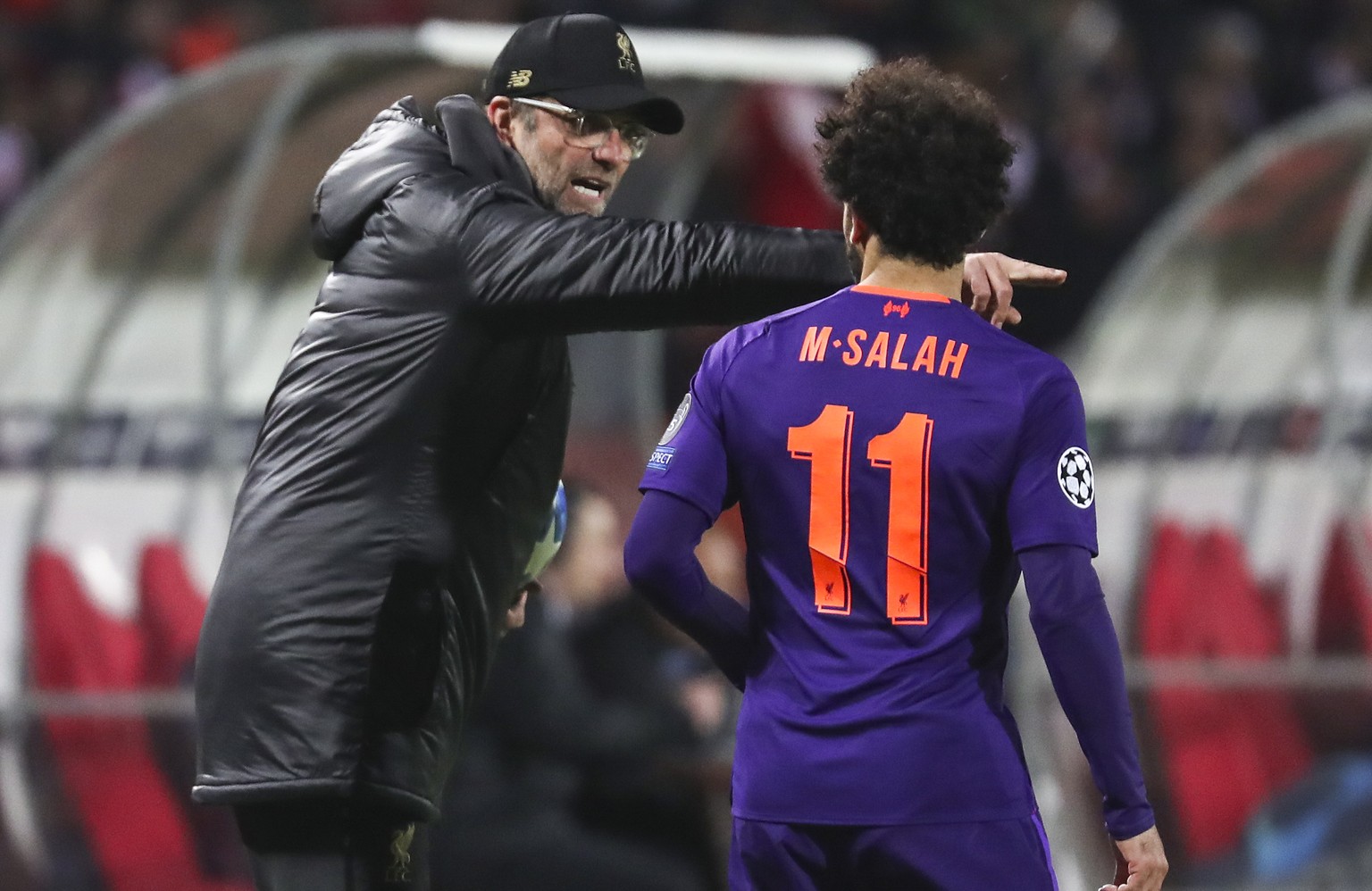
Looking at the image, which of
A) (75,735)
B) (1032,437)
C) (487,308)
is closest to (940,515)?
(1032,437)

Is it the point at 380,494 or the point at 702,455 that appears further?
the point at 380,494

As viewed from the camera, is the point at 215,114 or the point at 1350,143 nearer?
the point at 215,114

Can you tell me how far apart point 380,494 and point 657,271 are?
0.57m

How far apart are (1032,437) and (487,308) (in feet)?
2.63

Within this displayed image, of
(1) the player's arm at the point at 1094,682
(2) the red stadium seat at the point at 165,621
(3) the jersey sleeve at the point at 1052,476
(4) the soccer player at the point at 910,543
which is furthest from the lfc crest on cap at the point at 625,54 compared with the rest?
(2) the red stadium seat at the point at 165,621

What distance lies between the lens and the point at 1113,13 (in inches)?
468

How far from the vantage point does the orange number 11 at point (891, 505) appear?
2.62 metres

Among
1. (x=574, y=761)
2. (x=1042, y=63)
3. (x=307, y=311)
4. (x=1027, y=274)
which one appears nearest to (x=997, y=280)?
(x=1027, y=274)

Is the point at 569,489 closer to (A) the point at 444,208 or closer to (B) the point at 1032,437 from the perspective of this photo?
(A) the point at 444,208

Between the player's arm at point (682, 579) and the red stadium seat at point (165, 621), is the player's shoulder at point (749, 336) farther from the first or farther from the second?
the red stadium seat at point (165, 621)

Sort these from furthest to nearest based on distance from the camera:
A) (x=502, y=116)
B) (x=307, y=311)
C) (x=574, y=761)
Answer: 1. (x=307, y=311)
2. (x=574, y=761)
3. (x=502, y=116)

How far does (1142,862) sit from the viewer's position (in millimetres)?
2656

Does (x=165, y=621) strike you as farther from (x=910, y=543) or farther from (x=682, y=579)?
(x=910, y=543)

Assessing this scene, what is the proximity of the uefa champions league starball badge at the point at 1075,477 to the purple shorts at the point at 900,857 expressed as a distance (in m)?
0.41
